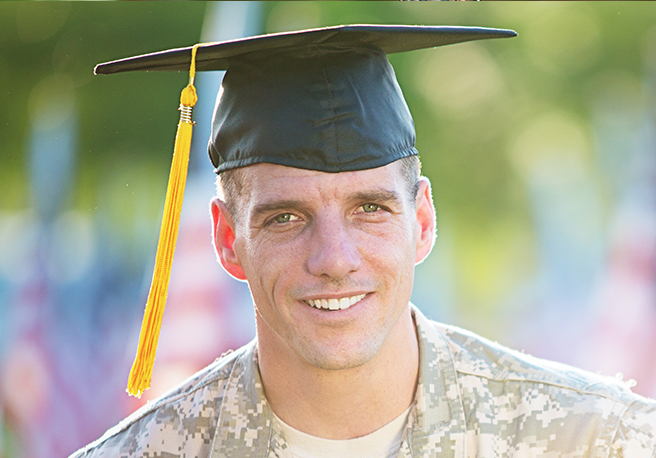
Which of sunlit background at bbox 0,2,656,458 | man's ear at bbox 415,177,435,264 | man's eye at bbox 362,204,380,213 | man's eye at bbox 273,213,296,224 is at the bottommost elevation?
sunlit background at bbox 0,2,656,458

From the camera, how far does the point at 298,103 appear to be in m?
2.01

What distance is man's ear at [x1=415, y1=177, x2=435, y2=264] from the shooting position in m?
2.17

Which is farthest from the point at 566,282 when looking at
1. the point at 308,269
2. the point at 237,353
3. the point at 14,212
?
the point at 14,212

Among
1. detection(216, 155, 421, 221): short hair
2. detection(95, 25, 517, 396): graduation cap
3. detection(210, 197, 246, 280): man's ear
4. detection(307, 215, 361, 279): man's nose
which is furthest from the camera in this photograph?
detection(210, 197, 246, 280): man's ear

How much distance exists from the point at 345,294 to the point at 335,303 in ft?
0.12

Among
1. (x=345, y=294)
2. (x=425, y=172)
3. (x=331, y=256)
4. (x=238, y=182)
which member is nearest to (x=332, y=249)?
(x=331, y=256)

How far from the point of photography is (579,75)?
4387mm

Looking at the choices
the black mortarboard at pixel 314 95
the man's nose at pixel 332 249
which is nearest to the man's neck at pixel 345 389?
the man's nose at pixel 332 249

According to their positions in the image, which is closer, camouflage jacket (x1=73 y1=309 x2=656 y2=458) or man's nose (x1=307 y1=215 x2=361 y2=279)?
man's nose (x1=307 y1=215 x2=361 y2=279)

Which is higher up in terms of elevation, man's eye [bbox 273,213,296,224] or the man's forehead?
the man's forehead

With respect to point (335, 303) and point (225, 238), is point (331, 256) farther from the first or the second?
point (225, 238)

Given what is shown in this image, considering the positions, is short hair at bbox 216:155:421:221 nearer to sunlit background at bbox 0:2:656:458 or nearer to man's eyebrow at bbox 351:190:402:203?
man's eyebrow at bbox 351:190:402:203

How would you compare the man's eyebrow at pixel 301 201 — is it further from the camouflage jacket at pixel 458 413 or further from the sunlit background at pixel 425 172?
the sunlit background at pixel 425 172

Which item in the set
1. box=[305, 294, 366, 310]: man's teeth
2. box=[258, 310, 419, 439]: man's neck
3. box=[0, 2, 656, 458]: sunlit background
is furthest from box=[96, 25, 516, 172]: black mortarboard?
box=[0, 2, 656, 458]: sunlit background
